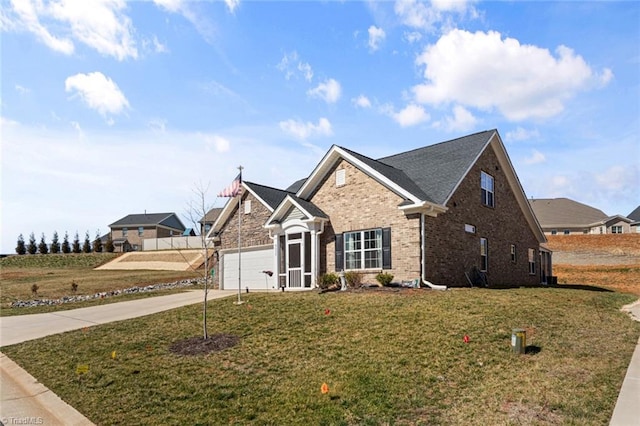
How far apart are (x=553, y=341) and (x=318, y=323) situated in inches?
212

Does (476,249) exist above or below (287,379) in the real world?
above

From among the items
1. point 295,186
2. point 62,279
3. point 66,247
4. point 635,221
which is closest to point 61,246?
point 66,247

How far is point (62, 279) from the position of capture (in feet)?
115

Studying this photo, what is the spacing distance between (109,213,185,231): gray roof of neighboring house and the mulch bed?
189 feet

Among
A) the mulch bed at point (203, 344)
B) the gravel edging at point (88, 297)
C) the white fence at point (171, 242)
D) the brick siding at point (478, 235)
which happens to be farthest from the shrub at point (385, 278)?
the white fence at point (171, 242)

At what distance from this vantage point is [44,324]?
586 inches

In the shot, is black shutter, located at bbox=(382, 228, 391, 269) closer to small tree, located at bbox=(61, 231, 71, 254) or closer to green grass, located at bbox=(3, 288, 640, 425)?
green grass, located at bbox=(3, 288, 640, 425)

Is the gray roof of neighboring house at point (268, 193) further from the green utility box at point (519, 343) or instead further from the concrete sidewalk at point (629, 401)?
the concrete sidewalk at point (629, 401)

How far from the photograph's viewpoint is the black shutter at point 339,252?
18.6m

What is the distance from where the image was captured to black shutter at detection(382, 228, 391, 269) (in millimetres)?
17016

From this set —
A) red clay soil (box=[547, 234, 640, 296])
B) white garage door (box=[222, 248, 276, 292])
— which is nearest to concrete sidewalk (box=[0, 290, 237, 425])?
white garage door (box=[222, 248, 276, 292])

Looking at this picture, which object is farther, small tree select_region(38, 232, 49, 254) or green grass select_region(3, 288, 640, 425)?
small tree select_region(38, 232, 49, 254)

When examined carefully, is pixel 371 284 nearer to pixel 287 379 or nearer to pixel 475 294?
pixel 475 294

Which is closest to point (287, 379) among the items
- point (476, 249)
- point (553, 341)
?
point (553, 341)
